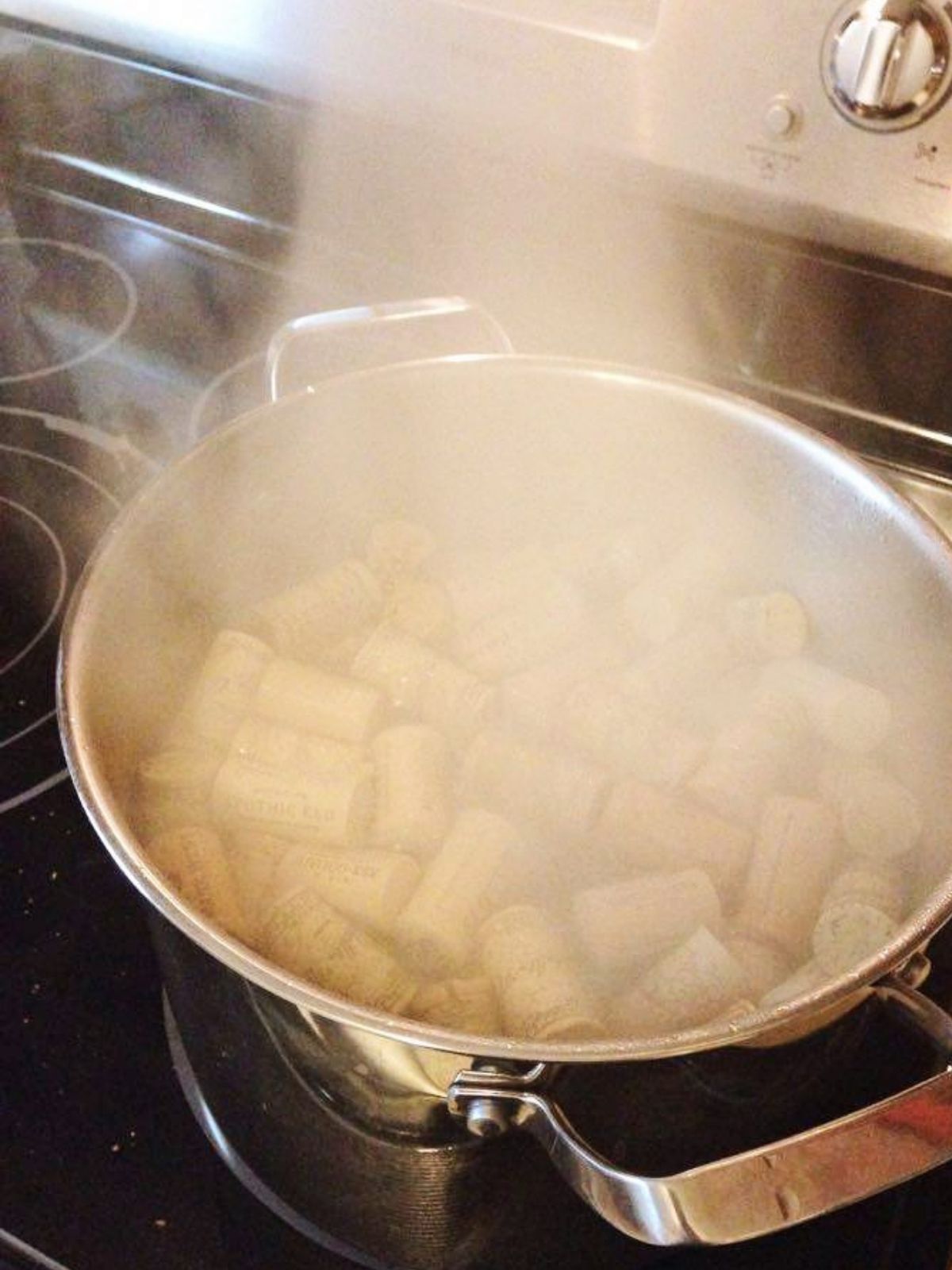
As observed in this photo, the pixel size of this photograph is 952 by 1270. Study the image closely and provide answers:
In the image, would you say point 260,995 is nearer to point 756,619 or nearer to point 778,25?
point 756,619

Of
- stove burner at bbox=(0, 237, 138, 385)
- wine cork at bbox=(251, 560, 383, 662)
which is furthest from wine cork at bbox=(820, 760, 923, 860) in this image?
stove burner at bbox=(0, 237, 138, 385)

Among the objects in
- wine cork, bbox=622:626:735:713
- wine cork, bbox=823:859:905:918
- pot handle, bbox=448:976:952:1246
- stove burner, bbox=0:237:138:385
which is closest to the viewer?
pot handle, bbox=448:976:952:1246

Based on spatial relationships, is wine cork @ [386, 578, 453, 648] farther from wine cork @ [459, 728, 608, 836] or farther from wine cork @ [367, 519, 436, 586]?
wine cork @ [459, 728, 608, 836]

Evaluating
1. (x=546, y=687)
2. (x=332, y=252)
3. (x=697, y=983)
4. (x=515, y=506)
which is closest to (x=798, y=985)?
(x=697, y=983)

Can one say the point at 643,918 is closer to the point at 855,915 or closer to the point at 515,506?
the point at 855,915

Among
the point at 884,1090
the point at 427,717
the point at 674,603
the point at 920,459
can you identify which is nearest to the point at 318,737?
the point at 427,717

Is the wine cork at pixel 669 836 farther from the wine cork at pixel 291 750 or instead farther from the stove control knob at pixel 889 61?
the stove control knob at pixel 889 61
